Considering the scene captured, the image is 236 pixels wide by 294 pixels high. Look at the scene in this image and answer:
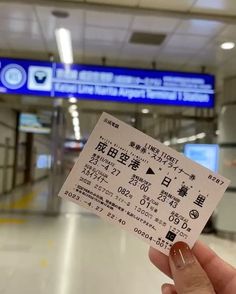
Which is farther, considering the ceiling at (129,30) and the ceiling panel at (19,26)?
the ceiling panel at (19,26)

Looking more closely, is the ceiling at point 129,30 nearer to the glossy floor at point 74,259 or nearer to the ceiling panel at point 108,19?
the ceiling panel at point 108,19

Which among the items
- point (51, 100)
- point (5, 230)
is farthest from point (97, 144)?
point (51, 100)

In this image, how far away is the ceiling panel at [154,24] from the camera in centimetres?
566

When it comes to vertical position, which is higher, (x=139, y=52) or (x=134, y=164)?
(x=139, y=52)

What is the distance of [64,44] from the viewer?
7.07 meters

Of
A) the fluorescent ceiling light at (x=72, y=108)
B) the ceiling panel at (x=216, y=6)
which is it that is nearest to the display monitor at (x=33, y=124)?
the fluorescent ceiling light at (x=72, y=108)

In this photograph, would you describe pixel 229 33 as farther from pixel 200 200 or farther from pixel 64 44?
pixel 200 200

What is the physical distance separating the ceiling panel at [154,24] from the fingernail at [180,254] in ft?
16.4

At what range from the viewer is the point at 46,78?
693 centimetres

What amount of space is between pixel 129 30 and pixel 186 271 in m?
5.59

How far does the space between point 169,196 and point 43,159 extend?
11.2 metres

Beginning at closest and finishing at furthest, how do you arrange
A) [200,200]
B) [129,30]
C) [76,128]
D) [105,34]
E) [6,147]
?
[200,200], [129,30], [105,34], [6,147], [76,128]

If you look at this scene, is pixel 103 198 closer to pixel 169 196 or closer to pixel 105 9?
pixel 169 196

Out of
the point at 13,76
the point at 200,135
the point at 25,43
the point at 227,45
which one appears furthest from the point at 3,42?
the point at 200,135
